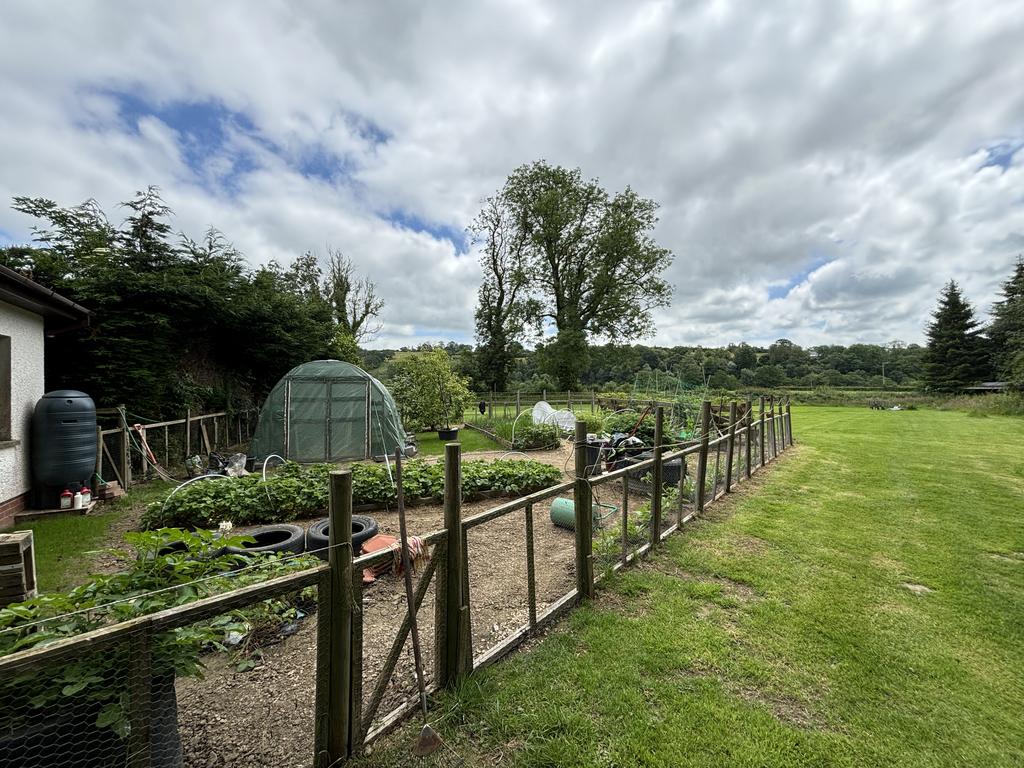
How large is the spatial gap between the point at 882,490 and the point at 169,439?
46.7 feet

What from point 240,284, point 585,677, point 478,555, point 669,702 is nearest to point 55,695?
point 585,677

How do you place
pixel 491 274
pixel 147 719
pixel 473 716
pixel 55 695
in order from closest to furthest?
pixel 55 695
pixel 147 719
pixel 473 716
pixel 491 274

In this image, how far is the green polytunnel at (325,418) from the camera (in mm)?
10109

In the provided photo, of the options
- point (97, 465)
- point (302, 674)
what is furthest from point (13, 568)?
point (97, 465)

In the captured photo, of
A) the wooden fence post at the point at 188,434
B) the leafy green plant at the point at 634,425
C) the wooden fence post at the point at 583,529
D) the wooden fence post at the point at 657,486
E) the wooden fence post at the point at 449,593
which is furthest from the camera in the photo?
the wooden fence post at the point at 188,434

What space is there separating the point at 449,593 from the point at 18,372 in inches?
287

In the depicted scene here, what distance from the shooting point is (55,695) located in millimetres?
1345

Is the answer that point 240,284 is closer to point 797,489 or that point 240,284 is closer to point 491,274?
point 797,489

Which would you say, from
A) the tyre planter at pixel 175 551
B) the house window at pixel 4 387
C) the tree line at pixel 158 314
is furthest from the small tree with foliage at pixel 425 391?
the tyre planter at pixel 175 551

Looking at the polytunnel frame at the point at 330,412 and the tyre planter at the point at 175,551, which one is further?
the polytunnel frame at the point at 330,412

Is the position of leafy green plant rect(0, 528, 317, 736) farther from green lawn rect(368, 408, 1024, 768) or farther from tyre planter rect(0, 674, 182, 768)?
green lawn rect(368, 408, 1024, 768)

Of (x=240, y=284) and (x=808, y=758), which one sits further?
(x=240, y=284)

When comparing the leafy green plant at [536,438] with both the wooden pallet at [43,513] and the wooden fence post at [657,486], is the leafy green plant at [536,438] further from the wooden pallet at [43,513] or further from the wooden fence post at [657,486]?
the wooden pallet at [43,513]

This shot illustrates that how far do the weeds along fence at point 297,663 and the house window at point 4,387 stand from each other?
5397 mm
